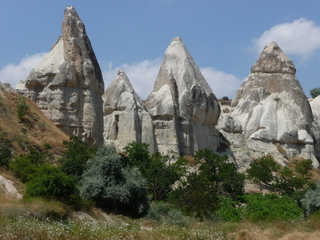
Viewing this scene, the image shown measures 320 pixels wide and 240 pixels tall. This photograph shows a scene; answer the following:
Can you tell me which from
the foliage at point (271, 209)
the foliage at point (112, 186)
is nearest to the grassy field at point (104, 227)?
the foliage at point (112, 186)

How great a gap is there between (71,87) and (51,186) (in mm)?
10073

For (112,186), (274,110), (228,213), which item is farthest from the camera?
(274,110)

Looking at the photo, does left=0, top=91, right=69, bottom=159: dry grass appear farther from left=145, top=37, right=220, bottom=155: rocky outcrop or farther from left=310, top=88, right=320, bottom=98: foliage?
left=310, top=88, right=320, bottom=98: foliage

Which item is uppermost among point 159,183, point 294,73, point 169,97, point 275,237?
point 294,73

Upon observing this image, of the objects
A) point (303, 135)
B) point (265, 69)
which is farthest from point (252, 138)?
point (265, 69)

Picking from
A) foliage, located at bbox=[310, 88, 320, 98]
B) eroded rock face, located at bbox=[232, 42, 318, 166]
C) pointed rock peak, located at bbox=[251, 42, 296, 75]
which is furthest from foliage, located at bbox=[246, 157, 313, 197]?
foliage, located at bbox=[310, 88, 320, 98]

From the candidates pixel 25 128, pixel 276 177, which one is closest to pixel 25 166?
pixel 25 128

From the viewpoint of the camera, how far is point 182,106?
120 ft

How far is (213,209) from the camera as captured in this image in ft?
76.2

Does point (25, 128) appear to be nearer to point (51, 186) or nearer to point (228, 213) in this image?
point (51, 186)

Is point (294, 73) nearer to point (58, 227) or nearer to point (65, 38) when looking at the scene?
point (65, 38)

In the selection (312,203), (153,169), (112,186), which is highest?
(153,169)

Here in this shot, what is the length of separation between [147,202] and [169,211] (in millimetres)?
1531

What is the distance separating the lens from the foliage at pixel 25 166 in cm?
2122
